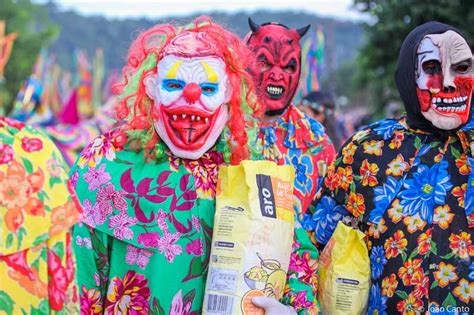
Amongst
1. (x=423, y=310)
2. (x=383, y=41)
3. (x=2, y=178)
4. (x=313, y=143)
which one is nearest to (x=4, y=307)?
(x=2, y=178)

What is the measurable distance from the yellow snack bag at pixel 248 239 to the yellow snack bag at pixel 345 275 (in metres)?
0.37

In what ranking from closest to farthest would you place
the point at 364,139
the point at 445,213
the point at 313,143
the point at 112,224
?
the point at 112,224 → the point at 445,213 → the point at 364,139 → the point at 313,143

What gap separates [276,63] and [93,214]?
1.90m

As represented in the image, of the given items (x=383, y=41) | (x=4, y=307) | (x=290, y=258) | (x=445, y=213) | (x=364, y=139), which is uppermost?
(x=383, y=41)

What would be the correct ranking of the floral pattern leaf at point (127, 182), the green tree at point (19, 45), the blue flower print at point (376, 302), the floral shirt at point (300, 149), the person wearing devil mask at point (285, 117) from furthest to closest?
1. the green tree at point (19, 45)
2. the person wearing devil mask at point (285, 117)
3. the floral shirt at point (300, 149)
4. the blue flower print at point (376, 302)
5. the floral pattern leaf at point (127, 182)

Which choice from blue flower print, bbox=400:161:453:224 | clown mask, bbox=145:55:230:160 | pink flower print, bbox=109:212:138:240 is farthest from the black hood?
pink flower print, bbox=109:212:138:240

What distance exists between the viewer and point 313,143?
461 centimetres

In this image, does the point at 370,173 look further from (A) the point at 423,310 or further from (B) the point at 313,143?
(B) the point at 313,143

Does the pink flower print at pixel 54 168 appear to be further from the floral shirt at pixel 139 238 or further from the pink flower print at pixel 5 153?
the floral shirt at pixel 139 238

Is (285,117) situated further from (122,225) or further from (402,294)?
(122,225)

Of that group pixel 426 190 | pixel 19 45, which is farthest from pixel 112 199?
pixel 19 45

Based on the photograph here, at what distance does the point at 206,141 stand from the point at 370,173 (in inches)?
28.8

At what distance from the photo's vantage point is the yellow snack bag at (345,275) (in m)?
3.24

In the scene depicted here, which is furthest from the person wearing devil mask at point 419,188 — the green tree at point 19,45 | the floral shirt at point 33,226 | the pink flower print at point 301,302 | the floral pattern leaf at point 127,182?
the green tree at point 19,45
